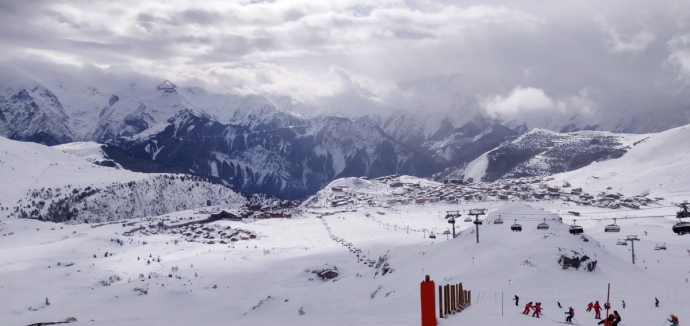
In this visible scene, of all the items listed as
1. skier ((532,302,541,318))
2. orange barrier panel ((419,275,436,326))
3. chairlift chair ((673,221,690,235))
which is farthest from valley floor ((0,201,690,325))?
orange barrier panel ((419,275,436,326))

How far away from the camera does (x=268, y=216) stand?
145 metres

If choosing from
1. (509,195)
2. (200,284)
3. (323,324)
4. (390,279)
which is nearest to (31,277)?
(200,284)

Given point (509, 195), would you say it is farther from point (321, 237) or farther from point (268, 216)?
point (321, 237)

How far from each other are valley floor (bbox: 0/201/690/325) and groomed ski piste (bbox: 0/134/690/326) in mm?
146

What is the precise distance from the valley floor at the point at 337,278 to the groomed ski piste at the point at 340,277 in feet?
0.48

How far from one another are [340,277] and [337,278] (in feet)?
1.85

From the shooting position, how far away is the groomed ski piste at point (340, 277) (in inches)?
1267

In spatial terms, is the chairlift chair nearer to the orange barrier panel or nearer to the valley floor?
the valley floor

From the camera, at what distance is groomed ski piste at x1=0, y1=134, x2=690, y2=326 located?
32.2 metres

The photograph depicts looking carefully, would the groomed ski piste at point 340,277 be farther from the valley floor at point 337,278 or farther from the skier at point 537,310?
the skier at point 537,310

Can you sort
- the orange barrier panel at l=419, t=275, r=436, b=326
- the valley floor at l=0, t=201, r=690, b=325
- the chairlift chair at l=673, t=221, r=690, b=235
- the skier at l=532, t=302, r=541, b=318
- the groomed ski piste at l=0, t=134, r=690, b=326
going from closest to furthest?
the orange barrier panel at l=419, t=275, r=436, b=326, the skier at l=532, t=302, r=541, b=318, the valley floor at l=0, t=201, r=690, b=325, the groomed ski piste at l=0, t=134, r=690, b=326, the chairlift chair at l=673, t=221, r=690, b=235

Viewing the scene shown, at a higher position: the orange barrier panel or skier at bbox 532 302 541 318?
the orange barrier panel

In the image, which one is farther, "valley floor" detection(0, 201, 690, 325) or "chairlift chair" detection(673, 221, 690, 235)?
"chairlift chair" detection(673, 221, 690, 235)

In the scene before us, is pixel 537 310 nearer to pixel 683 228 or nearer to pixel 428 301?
pixel 428 301
